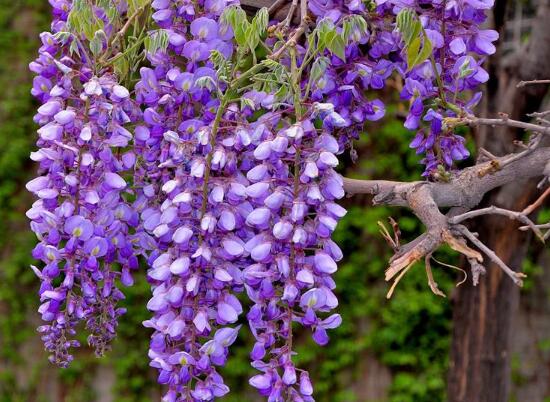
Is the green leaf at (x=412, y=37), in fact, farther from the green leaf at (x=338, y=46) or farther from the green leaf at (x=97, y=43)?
the green leaf at (x=97, y=43)

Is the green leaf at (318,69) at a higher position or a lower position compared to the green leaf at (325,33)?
lower

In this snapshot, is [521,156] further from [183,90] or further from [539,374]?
[539,374]

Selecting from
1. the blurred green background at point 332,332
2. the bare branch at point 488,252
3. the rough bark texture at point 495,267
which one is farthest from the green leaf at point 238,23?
the blurred green background at point 332,332

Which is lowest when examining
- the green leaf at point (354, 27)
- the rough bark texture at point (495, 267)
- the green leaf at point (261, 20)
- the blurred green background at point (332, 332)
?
the blurred green background at point (332, 332)

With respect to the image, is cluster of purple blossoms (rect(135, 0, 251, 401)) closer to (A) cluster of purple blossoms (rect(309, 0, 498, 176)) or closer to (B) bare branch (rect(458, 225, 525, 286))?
(A) cluster of purple blossoms (rect(309, 0, 498, 176))

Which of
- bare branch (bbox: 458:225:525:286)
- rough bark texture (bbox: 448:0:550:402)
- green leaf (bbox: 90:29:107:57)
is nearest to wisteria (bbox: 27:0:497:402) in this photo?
green leaf (bbox: 90:29:107:57)

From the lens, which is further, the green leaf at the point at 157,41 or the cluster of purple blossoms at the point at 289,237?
the green leaf at the point at 157,41

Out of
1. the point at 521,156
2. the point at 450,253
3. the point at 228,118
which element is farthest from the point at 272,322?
the point at 450,253

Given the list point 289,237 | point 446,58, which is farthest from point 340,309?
point 289,237
